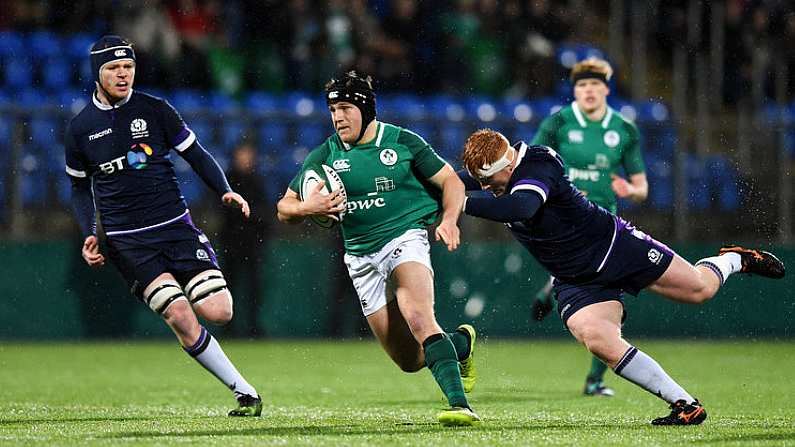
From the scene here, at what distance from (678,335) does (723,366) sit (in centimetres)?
336

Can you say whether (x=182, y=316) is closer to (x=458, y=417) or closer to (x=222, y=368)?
(x=222, y=368)

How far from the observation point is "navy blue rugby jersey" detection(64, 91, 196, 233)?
8.96 metres

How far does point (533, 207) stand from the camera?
774 centimetres

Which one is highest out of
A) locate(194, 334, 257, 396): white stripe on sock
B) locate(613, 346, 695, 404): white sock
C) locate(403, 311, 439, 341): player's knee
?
locate(403, 311, 439, 341): player's knee

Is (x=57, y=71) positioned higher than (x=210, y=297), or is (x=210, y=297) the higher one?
(x=57, y=71)

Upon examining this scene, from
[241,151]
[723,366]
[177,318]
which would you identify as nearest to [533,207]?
[177,318]

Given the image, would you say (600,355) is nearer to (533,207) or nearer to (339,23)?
(533,207)

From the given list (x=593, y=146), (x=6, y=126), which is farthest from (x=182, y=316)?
(x=6, y=126)

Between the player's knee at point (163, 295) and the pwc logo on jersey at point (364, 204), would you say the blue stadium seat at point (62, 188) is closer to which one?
the player's knee at point (163, 295)

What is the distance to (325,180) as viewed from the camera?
8.16 metres

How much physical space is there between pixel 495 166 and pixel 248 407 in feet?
7.46

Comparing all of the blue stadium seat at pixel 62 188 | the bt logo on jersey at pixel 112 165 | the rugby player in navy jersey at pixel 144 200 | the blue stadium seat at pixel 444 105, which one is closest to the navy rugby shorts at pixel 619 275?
the rugby player in navy jersey at pixel 144 200

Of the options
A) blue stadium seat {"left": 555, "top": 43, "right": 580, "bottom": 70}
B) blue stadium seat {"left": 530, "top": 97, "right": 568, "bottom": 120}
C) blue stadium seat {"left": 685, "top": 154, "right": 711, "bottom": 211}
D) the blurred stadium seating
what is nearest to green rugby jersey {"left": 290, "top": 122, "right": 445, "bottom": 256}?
the blurred stadium seating

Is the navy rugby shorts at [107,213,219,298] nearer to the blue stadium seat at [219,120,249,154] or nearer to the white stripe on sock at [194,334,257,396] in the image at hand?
the white stripe on sock at [194,334,257,396]
